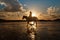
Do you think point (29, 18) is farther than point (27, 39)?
Yes

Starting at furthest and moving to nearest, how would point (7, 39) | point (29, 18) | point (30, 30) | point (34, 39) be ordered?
point (30, 30) → point (29, 18) → point (7, 39) → point (34, 39)

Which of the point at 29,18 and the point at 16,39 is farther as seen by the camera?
the point at 29,18

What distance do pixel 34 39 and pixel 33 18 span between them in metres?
6.06

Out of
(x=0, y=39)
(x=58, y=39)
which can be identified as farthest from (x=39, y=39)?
(x=0, y=39)

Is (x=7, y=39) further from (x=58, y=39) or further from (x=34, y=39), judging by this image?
(x=58, y=39)

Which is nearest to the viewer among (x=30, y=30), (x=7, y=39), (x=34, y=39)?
(x=34, y=39)

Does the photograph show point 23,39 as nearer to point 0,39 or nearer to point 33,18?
point 0,39

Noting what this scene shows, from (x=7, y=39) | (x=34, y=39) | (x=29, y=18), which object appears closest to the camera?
(x=34, y=39)

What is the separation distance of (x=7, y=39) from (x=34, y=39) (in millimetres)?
3256

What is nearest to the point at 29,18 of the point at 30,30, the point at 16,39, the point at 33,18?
the point at 33,18

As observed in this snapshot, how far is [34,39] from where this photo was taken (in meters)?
21.3

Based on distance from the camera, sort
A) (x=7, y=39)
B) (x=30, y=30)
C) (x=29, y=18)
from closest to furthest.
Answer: (x=7, y=39) < (x=29, y=18) < (x=30, y=30)

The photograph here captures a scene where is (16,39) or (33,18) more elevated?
(33,18)

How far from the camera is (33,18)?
2697cm
